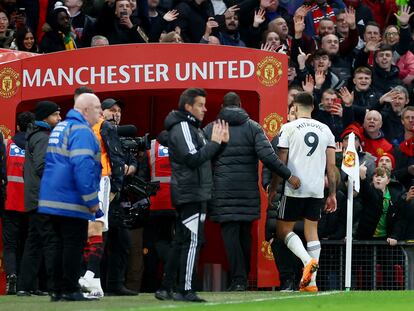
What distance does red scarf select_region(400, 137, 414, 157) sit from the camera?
2020 centimetres

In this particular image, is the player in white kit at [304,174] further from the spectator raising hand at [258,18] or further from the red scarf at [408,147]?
the spectator raising hand at [258,18]

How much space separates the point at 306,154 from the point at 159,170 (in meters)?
2.27

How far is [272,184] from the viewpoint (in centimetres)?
1638

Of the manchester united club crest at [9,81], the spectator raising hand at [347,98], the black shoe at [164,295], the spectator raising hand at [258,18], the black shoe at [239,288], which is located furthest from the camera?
the spectator raising hand at [258,18]

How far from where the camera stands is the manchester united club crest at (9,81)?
18406 mm

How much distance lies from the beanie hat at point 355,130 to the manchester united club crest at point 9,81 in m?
4.45

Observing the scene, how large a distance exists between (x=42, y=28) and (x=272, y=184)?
651cm

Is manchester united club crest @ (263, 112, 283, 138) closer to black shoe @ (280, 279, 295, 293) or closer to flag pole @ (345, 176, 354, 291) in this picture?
flag pole @ (345, 176, 354, 291)

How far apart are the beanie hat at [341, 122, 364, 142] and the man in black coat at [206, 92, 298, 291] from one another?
9.79ft

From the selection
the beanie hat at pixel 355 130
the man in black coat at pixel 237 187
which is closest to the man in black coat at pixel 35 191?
the man in black coat at pixel 237 187

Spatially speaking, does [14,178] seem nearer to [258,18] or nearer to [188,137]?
[188,137]

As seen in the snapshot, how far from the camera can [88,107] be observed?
44.3ft

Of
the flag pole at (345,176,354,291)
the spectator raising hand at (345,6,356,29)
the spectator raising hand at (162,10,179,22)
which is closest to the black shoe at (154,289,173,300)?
the flag pole at (345,176,354,291)

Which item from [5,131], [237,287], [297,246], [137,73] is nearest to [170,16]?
[137,73]
